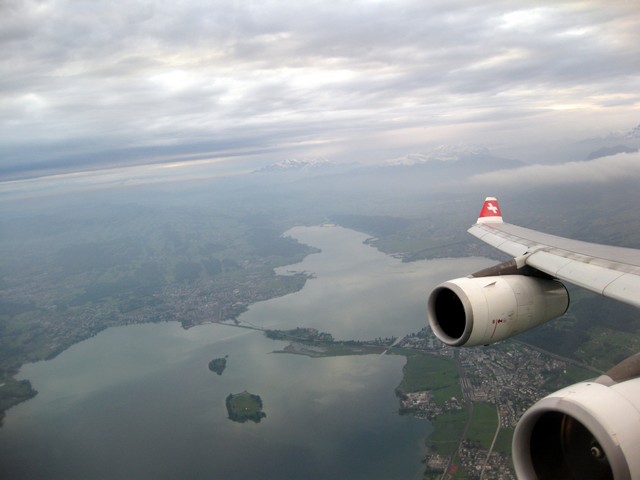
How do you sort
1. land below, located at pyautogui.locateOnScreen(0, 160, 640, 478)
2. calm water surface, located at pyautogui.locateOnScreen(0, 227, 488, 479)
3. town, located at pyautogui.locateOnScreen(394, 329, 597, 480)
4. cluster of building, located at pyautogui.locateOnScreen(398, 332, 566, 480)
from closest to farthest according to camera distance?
cluster of building, located at pyautogui.locateOnScreen(398, 332, 566, 480) → town, located at pyautogui.locateOnScreen(394, 329, 597, 480) → calm water surface, located at pyautogui.locateOnScreen(0, 227, 488, 479) → land below, located at pyautogui.locateOnScreen(0, 160, 640, 478)

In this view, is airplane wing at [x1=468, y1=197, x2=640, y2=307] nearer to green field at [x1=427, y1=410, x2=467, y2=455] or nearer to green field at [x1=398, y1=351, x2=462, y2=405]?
green field at [x1=427, y1=410, x2=467, y2=455]

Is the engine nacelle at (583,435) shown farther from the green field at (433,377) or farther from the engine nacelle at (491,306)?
the green field at (433,377)

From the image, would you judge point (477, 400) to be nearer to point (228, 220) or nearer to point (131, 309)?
point (131, 309)

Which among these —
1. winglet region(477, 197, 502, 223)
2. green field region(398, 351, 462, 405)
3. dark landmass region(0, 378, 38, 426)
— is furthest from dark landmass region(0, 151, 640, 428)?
winglet region(477, 197, 502, 223)

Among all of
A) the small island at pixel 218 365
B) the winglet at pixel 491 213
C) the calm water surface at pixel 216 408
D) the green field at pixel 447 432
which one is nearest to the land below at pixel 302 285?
the green field at pixel 447 432

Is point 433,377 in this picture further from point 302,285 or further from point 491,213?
point 302,285
